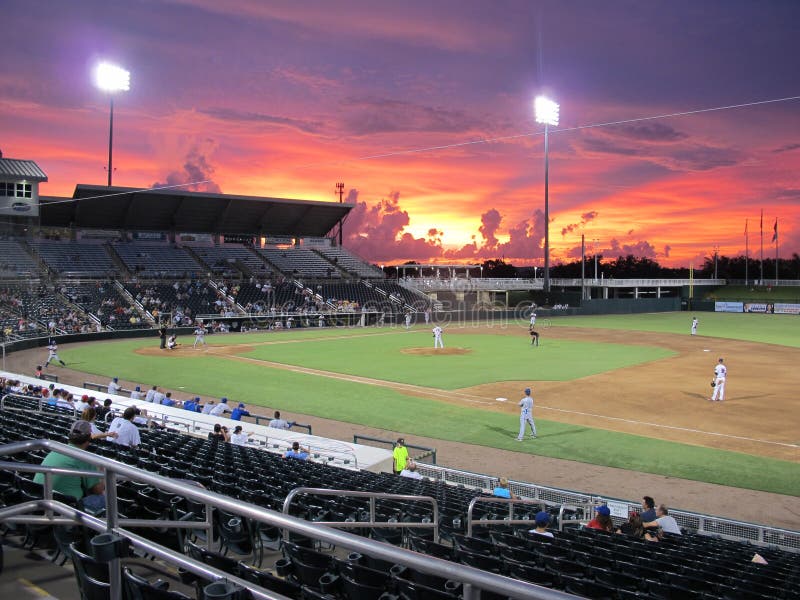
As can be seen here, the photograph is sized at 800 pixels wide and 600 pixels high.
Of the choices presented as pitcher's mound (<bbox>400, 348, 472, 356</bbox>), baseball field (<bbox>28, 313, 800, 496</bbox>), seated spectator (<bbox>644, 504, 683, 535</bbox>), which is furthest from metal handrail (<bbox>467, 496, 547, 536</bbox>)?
A: pitcher's mound (<bbox>400, 348, 472, 356</bbox>)

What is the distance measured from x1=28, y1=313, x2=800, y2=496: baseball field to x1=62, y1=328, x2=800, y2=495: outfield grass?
0.23ft

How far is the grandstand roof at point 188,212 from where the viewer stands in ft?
191

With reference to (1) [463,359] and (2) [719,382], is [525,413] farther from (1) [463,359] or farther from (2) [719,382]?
(1) [463,359]

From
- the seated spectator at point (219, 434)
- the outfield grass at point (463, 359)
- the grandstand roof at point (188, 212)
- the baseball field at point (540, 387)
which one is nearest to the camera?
the seated spectator at point (219, 434)

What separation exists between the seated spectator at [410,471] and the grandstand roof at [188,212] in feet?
153

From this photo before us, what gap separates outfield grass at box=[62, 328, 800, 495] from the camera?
1634 centimetres

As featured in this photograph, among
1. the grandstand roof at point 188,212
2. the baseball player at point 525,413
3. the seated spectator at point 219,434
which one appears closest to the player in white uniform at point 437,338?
the baseball player at point 525,413

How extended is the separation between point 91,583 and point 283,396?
73.8ft

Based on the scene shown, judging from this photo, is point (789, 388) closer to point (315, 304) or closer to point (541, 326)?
point (541, 326)

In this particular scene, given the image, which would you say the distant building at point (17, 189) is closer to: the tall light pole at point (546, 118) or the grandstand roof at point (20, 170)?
the grandstand roof at point (20, 170)

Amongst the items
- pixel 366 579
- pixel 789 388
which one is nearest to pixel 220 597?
pixel 366 579

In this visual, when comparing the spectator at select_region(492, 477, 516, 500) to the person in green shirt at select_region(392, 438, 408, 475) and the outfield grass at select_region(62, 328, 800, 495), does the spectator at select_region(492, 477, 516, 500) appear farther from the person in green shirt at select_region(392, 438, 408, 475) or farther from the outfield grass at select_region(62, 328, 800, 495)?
the outfield grass at select_region(62, 328, 800, 495)

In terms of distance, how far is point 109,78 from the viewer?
48.3 metres

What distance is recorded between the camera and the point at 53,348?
32.3 meters
